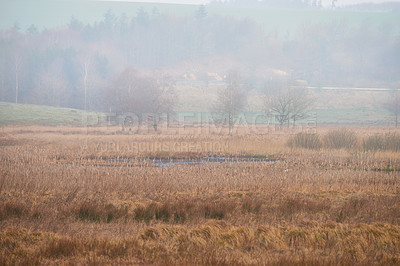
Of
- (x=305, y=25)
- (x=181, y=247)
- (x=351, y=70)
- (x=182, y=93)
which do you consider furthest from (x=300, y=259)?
(x=305, y=25)

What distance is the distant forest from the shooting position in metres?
97.4

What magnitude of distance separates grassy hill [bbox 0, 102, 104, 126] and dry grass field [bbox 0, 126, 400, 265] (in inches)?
1760

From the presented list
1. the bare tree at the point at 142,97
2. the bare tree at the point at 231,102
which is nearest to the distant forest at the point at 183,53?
the bare tree at the point at 142,97

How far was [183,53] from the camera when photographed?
139 meters

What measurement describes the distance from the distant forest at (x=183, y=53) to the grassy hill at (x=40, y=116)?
17.8 meters

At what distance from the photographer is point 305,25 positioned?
6668 inches

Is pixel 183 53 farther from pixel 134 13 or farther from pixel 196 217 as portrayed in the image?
pixel 196 217

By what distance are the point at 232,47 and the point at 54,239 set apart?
144126 mm

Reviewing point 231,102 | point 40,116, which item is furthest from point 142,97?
point 40,116

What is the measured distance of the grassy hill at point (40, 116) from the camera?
201 feet

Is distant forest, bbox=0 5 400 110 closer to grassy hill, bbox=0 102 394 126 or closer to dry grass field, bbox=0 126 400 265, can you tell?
grassy hill, bbox=0 102 394 126

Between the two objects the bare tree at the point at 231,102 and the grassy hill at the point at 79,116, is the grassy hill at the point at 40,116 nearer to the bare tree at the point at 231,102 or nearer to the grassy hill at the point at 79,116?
the grassy hill at the point at 79,116

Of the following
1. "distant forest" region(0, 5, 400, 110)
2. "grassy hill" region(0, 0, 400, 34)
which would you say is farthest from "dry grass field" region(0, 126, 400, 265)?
"grassy hill" region(0, 0, 400, 34)

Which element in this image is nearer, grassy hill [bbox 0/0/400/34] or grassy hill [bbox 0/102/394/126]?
grassy hill [bbox 0/102/394/126]
